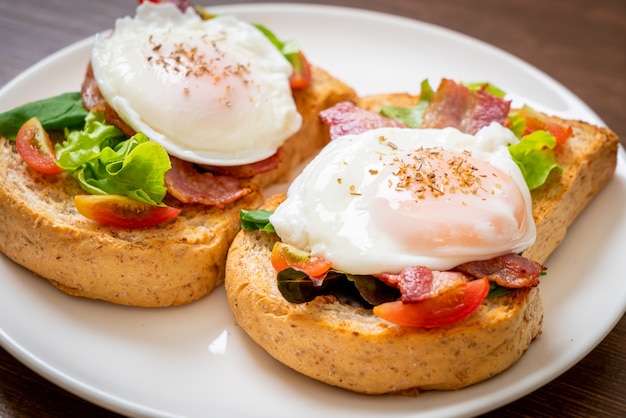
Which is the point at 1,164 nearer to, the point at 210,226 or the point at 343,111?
the point at 210,226

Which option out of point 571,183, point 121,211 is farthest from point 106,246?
point 571,183

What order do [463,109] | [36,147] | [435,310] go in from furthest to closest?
[463,109], [36,147], [435,310]

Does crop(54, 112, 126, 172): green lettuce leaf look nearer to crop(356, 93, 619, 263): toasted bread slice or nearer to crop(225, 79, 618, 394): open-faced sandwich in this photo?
crop(225, 79, 618, 394): open-faced sandwich

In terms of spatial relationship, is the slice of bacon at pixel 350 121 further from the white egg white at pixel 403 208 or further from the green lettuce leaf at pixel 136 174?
the green lettuce leaf at pixel 136 174

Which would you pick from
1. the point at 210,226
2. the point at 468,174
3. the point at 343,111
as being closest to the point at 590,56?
the point at 343,111

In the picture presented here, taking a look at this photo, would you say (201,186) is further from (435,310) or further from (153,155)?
(435,310)

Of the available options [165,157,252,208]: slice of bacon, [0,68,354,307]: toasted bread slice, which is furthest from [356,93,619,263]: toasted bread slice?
[0,68,354,307]: toasted bread slice

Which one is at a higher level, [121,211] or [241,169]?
[241,169]
